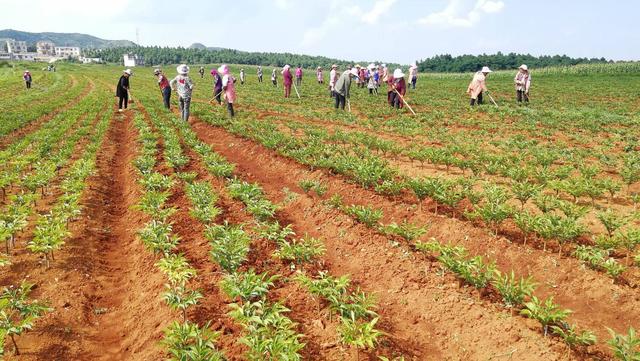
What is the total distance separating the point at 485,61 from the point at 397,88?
234 feet

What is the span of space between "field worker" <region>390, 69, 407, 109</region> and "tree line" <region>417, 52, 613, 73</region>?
216 feet

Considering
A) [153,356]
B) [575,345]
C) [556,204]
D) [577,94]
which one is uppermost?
[577,94]

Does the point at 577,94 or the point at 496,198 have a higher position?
the point at 577,94

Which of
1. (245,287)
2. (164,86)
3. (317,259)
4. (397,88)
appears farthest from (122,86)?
(245,287)

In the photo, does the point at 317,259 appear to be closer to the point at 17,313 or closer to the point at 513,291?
the point at 513,291


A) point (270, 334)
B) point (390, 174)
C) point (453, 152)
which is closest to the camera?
point (270, 334)

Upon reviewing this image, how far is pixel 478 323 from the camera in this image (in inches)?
176

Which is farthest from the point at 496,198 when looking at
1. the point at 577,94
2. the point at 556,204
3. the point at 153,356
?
the point at 577,94

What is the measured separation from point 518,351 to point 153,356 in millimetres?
3506

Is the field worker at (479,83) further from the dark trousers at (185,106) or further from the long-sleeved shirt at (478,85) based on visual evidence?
the dark trousers at (185,106)

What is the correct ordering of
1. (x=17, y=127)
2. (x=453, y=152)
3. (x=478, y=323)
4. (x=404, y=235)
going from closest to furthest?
(x=478, y=323), (x=404, y=235), (x=453, y=152), (x=17, y=127)

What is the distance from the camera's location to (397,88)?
20.1 meters

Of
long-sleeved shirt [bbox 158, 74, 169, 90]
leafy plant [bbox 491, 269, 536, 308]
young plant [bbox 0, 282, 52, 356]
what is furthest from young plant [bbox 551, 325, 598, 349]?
long-sleeved shirt [bbox 158, 74, 169, 90]

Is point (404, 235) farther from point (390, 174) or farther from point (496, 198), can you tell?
point (390, 174)
